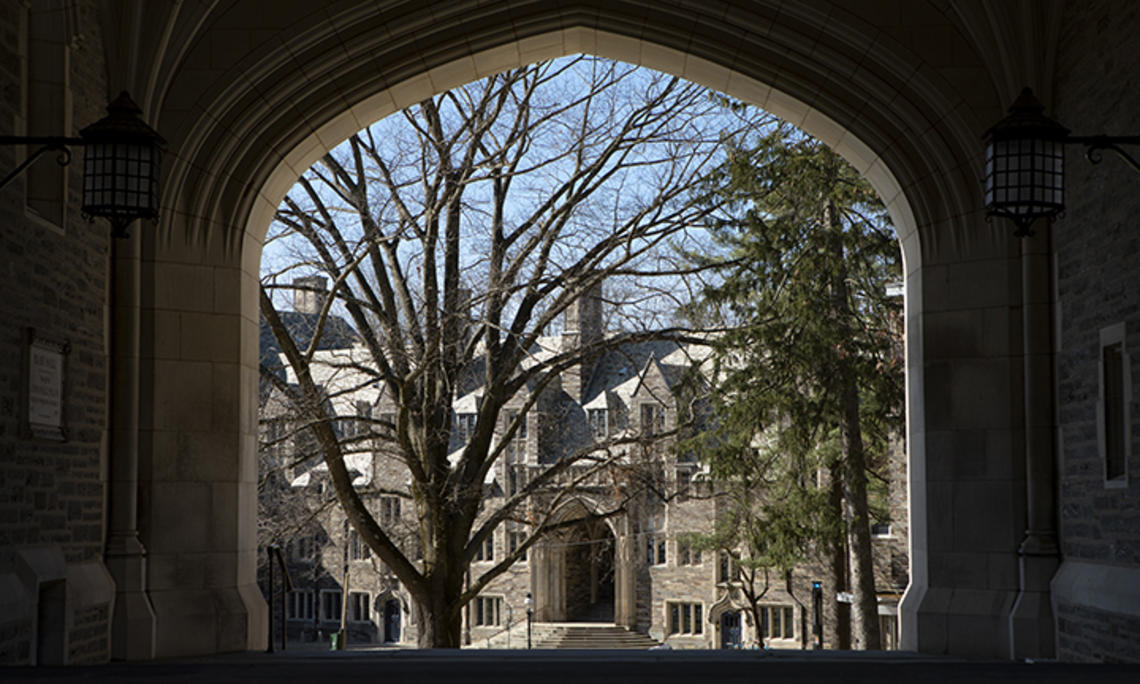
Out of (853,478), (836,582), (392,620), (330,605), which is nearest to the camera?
(853,478)

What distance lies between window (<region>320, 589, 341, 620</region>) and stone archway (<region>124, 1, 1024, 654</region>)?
3096cm

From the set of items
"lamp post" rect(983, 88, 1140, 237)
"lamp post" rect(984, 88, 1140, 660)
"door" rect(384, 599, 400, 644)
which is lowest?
"door" rect(384, 599, 400, 644)

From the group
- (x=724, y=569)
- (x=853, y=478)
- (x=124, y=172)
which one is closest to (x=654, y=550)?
(x=724, y=569)

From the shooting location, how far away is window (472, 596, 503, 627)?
33750mm

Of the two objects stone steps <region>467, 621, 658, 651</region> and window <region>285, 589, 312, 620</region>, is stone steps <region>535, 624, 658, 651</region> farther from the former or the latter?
window <region>285, 589, 312, 620</region>

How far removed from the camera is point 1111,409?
5.75m

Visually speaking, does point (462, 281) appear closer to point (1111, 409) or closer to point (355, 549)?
point (1111, 409)

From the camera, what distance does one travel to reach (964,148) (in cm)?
671

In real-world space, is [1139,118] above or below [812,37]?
below

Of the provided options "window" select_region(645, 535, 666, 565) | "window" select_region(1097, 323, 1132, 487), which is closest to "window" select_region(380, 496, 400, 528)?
"window" select_region(645, 535, 666, 565)

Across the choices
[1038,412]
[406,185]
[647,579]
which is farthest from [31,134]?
[647,579]

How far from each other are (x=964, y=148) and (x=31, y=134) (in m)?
4.82

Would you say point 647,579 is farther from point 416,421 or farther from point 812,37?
point 812,37

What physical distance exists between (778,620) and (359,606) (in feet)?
45.1
